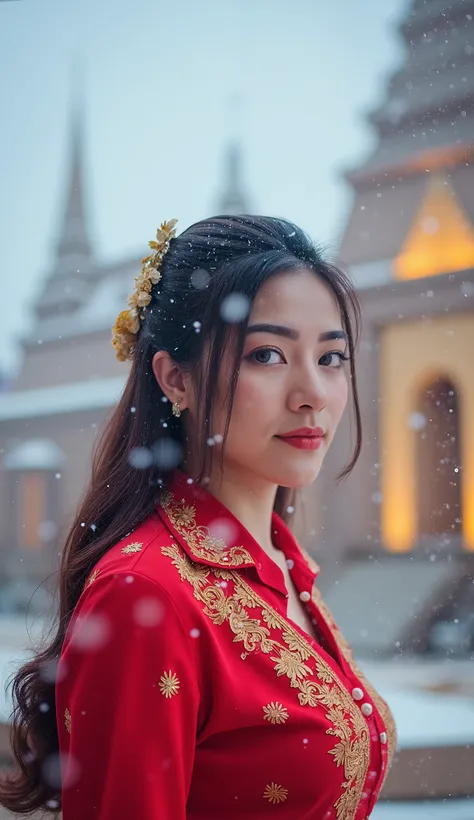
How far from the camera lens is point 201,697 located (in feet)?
2.40

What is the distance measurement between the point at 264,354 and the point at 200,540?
23 cm

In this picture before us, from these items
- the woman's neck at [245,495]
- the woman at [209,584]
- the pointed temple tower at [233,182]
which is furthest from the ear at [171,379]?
the pointed temple tower at [233,182]

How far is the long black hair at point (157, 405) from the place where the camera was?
86 cm

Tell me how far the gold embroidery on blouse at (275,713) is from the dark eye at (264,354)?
376mm

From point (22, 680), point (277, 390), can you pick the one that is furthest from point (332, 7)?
point (22, 680)

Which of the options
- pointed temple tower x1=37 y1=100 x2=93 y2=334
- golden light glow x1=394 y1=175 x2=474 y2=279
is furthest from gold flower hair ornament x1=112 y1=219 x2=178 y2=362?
pointed temple tower x1=37 y1=100 x2=93 y2=334

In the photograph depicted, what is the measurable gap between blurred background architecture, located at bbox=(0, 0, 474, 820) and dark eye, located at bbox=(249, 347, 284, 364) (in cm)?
116

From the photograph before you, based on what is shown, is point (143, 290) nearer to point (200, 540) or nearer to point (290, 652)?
point (200, 540)

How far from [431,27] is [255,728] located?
9.62 ft

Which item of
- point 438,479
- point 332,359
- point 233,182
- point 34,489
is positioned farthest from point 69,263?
point 332,359

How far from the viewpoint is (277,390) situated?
86 centimetres

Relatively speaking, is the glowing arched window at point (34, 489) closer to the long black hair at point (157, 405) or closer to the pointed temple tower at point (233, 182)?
the pointed temple tower at point (233, 182)

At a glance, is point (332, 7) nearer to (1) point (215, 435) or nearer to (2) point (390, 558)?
(2) point (390, 558)

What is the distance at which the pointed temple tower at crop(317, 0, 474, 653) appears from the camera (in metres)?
3.17
